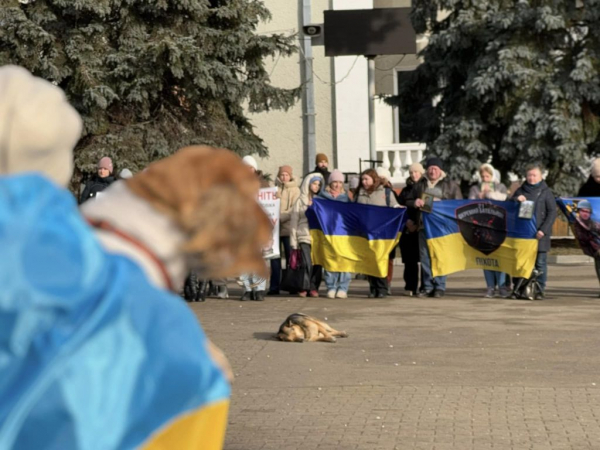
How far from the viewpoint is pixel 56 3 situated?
24.5 meters

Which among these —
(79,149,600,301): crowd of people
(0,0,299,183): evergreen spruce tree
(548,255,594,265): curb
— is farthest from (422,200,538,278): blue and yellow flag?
(0,0,299,183): evergreen spruce tree

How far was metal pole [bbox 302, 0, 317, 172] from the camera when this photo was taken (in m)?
29.2

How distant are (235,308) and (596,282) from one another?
592 cm

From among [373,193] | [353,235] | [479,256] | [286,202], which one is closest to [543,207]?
[479,256]

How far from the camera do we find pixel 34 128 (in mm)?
2342

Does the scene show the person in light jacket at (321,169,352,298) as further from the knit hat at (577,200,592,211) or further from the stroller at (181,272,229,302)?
the knit hat at (577,200,592,211)

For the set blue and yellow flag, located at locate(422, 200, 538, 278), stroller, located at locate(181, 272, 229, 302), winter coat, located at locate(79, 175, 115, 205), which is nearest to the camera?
winter coat, located at locate(79, 175, 115, 205)

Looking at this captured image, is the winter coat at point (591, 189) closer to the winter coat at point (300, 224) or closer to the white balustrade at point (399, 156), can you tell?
the winter coat at point (300, 224)

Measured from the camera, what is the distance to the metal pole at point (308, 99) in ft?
95.9

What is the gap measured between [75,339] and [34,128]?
0.49 m

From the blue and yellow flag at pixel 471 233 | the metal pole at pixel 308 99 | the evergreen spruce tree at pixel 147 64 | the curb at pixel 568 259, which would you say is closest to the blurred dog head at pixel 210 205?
the blue and yellow flag at pixel 471 233

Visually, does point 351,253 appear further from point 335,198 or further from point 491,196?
point 491,196

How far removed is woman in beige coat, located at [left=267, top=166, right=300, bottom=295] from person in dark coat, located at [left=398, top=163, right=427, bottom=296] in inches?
60.5

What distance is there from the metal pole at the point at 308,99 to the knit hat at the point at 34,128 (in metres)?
26.3
